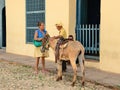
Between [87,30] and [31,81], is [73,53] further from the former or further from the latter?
[87,30]

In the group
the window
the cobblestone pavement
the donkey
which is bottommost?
the cobblestone pavement

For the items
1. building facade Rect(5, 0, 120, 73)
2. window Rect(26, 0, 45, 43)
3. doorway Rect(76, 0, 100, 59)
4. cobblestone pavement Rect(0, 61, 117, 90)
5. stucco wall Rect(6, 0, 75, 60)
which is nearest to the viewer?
cobblestone pavement Rect(0, 61, 117, 90)

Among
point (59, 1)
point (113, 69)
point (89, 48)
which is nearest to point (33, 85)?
point (113, 69)

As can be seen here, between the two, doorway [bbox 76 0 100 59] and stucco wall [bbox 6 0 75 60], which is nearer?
doorway [bbox 76 0 100 59]

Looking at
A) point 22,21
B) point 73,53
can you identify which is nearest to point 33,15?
point 22,21

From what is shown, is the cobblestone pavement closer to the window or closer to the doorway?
the doorway

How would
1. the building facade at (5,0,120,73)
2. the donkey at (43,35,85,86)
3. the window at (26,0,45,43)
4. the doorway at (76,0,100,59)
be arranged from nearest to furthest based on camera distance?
1. the donkey at (43,35,85,86)
2. the building facade at (5,0,120,73)
3. the doorway at (76,0,100,59)
4. the window at (26,0,45,43)

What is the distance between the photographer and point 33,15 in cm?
1514

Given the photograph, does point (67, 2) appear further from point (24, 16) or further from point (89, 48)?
point (24, 16)

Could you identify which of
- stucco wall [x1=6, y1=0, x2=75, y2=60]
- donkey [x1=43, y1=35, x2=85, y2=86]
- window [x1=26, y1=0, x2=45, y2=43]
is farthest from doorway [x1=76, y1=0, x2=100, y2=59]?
donkey [x1=43, y1=35, x2=85, y2=86]

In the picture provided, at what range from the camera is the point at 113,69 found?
35.9ft

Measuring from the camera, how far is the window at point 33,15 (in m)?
14.5

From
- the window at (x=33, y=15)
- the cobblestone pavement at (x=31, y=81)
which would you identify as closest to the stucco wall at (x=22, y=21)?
the window at (x=33, y=15)

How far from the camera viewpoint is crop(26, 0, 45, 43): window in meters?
14.5
